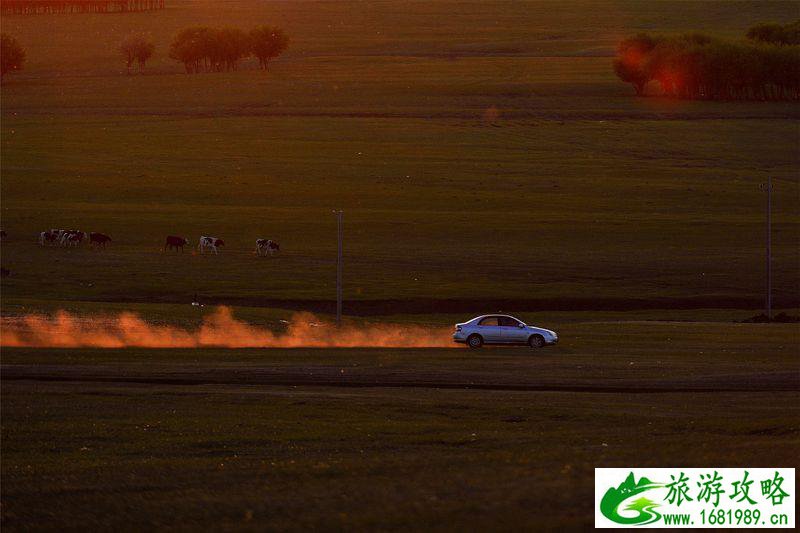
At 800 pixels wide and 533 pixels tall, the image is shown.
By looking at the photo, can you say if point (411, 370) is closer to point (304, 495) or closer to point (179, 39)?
point (304, 495)

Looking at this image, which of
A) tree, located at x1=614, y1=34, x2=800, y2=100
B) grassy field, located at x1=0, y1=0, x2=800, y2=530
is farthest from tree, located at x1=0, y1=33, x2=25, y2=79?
tree, located at x1=614, y1=34, x2=800, y2=100

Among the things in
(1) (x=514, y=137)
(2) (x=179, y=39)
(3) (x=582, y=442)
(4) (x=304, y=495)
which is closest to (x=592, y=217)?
(1) (x=514, y=137)

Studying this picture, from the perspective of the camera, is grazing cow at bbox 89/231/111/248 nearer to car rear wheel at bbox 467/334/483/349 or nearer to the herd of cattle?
the herd of cattle

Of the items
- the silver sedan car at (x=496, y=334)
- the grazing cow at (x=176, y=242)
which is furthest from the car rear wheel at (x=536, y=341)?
the grazing cow at (x=176, y=242)

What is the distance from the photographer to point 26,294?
62.7 meters

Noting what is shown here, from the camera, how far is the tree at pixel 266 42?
19525cm

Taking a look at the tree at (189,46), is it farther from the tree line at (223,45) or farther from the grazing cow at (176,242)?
the grazing cow at (176,242)

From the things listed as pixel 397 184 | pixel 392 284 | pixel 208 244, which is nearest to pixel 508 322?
pixel 392 284

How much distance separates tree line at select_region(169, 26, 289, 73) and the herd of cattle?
114042mm

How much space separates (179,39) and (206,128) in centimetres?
5931

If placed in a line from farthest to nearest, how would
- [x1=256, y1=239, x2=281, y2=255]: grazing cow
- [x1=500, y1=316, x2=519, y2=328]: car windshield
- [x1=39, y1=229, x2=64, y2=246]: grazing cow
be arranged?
[x1=39, y1=229, x2=64, y2=246]: grazing cow → [x1=256, y1=239, x2=281, y2=255]: grazing cow → [x1=500, y1=316, x2=519, y2=328]: car windshield

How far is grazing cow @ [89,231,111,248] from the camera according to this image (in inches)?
3184

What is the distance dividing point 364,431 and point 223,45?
176512 millimetres

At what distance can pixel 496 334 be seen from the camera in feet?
149
